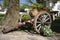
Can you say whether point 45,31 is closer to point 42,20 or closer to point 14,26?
point 42,20

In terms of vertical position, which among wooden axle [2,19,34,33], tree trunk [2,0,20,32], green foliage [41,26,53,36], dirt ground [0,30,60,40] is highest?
tree trunk [2,0,20,32]

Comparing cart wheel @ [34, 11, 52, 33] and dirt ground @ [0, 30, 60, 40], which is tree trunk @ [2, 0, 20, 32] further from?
cart wheel @ [34, 11, 52, 33]

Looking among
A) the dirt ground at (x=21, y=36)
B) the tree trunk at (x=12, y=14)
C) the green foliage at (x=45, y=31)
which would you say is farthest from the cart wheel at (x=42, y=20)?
the tree trunk at (x=12, y=14)

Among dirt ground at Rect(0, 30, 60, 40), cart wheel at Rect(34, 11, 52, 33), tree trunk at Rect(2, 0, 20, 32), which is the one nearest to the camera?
dirt ground at Rect(0, 30, 60, 40)

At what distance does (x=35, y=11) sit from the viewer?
344 inches

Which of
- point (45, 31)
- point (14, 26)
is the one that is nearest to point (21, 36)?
point (14, 26)

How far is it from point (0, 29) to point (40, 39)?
188cm

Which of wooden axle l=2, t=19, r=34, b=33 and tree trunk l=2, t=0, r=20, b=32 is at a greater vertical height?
tree trunk l=2, t=0, r=20, b=32

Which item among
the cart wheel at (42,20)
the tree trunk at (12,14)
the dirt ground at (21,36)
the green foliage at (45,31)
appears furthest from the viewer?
the tree trunk at (12,14)

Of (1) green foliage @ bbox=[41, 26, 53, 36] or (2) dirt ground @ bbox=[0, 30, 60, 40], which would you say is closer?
(2) dirt ground @ bbox=[0, 30, 60, 40]

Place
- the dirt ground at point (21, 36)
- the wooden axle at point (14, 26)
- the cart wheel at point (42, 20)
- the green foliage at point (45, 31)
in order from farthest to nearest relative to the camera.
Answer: the cart wheel at point (42, 20) < the wooden axle at point (14, 26) < the green foliage at point (45, 31) < the dirt ground at point (21, 36)

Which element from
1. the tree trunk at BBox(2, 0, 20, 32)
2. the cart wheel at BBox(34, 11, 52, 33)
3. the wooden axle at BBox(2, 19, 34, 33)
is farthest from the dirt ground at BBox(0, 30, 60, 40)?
the tree trunk at BBox(2, 0, 20, 32)

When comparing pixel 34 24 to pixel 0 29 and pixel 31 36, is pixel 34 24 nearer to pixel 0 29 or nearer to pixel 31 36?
pixel 31 36

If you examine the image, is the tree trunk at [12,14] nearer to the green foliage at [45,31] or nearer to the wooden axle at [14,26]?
the wooden axle at [14,26]
